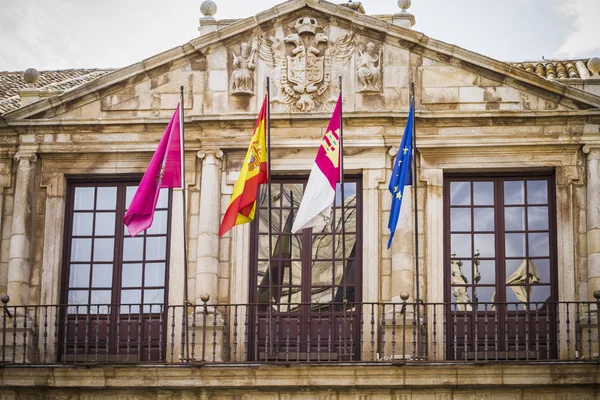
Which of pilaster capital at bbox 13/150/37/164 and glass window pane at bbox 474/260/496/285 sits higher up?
pilaster capital at bbox 13/150/37/164

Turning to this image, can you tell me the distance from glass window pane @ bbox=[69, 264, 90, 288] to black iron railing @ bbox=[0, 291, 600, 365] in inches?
17.1

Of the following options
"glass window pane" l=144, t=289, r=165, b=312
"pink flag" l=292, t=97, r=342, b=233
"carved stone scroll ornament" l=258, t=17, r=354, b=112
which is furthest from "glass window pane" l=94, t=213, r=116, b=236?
"pink flag" l=292, t=97, r=342, b=233

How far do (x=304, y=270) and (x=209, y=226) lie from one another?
1.34 metres

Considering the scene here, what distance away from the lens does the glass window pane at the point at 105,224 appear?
21.4 metres

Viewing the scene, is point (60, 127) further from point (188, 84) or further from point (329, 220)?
point (329, 220)

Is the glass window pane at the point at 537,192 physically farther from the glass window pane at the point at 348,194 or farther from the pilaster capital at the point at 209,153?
the pilaster capital at the point at 209,153

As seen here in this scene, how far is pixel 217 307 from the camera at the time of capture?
2062 cm

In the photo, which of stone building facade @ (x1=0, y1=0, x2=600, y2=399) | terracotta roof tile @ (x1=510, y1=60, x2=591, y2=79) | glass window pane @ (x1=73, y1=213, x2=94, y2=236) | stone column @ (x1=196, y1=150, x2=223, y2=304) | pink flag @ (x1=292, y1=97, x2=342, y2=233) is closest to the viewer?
pink flag @ (x1=292, y1=97, x2=342, y2=233)

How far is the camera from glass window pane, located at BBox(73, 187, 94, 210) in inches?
850

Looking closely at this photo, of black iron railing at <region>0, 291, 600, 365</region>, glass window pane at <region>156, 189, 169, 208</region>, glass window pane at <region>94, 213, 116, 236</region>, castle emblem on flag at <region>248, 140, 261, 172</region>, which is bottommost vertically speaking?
black iron railing at <region>0, 291, 600, 365</region>

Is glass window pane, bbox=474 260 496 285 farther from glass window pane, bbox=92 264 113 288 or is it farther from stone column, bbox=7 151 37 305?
stone column, bbox=7 151 37 305

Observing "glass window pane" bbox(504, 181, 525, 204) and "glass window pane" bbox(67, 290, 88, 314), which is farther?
"glass window pane" bbox(67, 290, 88, 314)

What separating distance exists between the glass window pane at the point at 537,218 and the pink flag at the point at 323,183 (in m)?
2.63

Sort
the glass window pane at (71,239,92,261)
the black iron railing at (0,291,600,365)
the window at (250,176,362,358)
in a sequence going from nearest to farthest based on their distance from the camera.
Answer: the black iron railing at (0,291,600,365), the window at (250,176,362,358), the glass window pane at (71,239,92,261)
